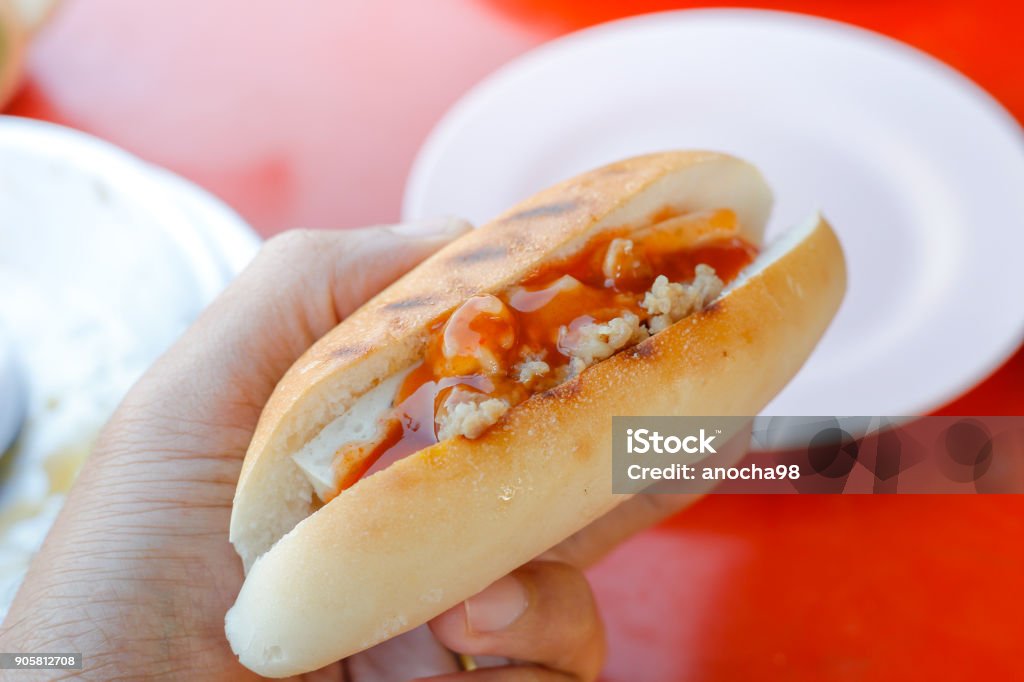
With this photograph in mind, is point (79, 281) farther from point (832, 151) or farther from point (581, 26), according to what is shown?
point (832, 151)

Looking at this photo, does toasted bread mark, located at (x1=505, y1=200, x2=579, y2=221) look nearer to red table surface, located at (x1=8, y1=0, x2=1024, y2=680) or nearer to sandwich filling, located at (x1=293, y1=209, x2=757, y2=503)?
sandwich filling, located at (x1=293, y1=209, x2=757, y2=503)

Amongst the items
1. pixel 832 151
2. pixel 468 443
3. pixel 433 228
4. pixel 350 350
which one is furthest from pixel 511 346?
pixel 832 151

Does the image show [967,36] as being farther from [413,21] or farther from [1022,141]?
[413,21]

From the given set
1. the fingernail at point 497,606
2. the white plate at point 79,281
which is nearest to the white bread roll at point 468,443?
the fingernail at point 497,606

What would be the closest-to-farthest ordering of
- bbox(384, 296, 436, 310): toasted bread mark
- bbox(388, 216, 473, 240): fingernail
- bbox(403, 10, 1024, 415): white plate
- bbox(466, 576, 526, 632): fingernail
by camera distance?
bbox(384, 296, 436, 310): toasted bread mark, bbox(466, 576, 526, 632): fingernail, bbox(388, 216, 473, 240): fingernail, bbox(403, 10, 1024, 415): white plate

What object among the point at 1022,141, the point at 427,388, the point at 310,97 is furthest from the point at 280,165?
the point at 1022,141

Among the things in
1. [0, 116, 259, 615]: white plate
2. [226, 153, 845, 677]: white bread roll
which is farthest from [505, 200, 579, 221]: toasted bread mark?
[0, 116, 259, 615]: white plate
